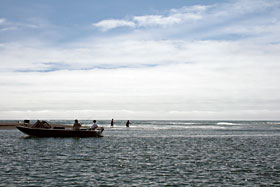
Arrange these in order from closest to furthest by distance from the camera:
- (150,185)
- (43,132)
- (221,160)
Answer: (150,185)
(221,160)
(43,132)

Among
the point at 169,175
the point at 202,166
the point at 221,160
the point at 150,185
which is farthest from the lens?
the point at 221,160

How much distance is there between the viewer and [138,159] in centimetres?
2500

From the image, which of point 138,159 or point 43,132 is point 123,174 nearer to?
point 138,159

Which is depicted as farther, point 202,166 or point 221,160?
point 221,160

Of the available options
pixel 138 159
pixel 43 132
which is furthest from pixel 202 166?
pixel 43 132

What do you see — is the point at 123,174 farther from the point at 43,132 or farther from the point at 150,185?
the point at 43,132

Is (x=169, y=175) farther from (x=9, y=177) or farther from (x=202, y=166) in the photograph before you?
(x=9, y=177)

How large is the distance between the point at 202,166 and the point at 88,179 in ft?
26.4

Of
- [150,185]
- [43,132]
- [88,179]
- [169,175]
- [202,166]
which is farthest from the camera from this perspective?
[43,132]

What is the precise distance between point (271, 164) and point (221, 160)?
3.54 metres

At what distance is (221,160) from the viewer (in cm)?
2475

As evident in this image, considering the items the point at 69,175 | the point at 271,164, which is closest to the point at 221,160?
the point at 271,164

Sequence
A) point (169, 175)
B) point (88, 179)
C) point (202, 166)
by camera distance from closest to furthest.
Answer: point (88, 179), point (169, 175), point (202, 166)

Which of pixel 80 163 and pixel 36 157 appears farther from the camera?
pixel 36 157
